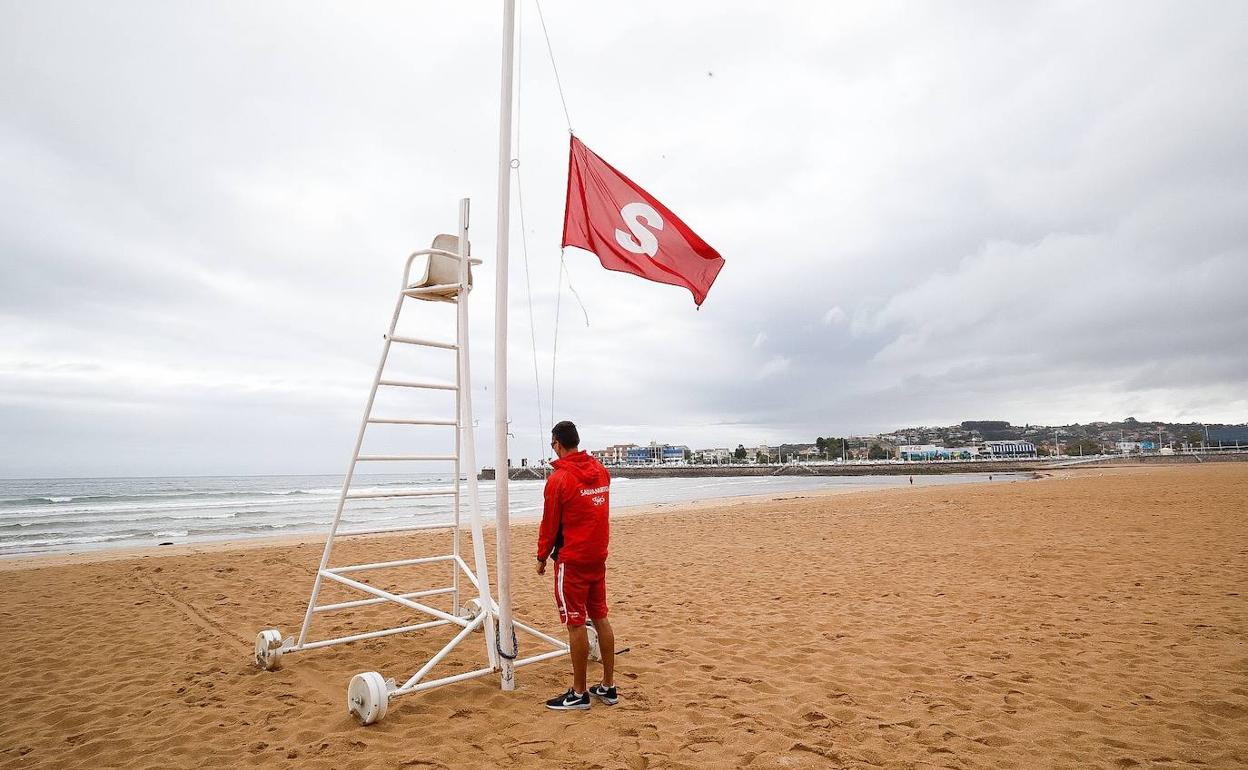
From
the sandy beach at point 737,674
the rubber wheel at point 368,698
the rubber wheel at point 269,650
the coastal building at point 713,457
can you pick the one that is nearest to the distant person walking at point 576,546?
the sandy beach at point 737,674

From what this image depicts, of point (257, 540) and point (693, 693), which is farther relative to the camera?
point (257, 540)

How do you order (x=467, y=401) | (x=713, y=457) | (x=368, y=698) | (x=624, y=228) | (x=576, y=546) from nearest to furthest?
(x=368, y=698) < (x=576, y=546) < (x=467, y=401) < (x=624, y=228) < (x=713, y=457)

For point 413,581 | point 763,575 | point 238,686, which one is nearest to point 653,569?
point 763,575

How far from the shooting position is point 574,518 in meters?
3.96

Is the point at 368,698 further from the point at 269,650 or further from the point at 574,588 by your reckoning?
the point at 269,650

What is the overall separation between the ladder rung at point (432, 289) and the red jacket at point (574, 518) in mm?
1622

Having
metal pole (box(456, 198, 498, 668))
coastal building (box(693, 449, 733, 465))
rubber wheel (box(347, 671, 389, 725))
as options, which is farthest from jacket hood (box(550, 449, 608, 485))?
coastal building (box(693, 449, 733, 465))

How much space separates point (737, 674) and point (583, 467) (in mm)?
2156

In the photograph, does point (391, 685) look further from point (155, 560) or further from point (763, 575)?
point (155, 560)

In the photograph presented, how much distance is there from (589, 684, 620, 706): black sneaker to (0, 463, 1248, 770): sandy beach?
0.07 meters

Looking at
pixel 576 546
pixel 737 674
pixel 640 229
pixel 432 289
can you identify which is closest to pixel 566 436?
pixel 576 546

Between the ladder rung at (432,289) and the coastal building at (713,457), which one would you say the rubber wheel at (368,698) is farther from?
the coastal building at (713,457)

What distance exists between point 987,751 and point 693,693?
5.91ft

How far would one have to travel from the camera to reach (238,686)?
4.58 meters
